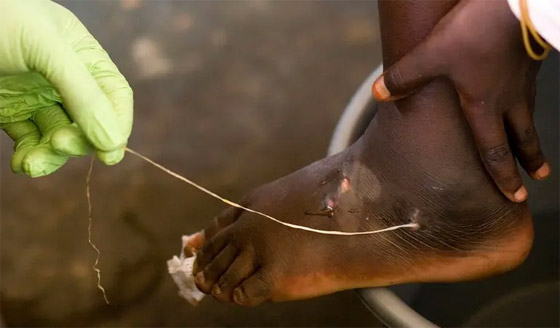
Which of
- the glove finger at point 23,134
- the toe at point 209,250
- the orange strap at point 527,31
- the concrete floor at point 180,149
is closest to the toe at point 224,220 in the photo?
the toe at point 209,250

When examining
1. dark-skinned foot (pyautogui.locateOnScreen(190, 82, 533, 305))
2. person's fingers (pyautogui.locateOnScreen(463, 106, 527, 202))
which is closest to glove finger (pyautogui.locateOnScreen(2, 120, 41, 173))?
dark-skinned foot (pyautogui.locateOnScreen(190, 82, 533, 305))

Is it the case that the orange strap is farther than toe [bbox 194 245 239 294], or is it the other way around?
toe [bbox 194 245 239 294]

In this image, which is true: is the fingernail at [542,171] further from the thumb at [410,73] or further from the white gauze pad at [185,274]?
the white gauze pad at [185,274]

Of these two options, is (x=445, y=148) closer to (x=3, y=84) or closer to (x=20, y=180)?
(x=3, y=84)

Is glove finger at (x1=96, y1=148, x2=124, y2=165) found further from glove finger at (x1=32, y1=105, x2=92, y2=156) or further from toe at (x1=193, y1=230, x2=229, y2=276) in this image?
toe at (x1=193, y1=230, x2=229, y2=276)

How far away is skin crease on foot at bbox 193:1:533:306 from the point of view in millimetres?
625

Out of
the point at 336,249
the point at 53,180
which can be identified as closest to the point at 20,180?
the point at 53,180

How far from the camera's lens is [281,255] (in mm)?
727

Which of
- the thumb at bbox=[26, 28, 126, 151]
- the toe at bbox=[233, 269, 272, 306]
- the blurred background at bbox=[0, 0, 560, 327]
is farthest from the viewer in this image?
the blurred background at bbox=[0, 0, 560, 327]

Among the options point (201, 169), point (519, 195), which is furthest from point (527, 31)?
point (201, 169)

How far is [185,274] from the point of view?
84cm

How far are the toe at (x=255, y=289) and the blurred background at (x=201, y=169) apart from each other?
20 cm

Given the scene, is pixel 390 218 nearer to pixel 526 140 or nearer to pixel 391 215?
pixel 391 215

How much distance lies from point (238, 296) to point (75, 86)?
338mm
